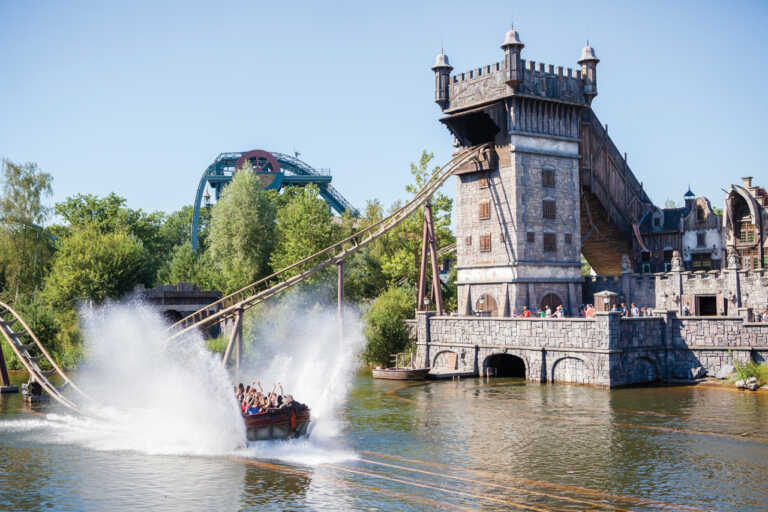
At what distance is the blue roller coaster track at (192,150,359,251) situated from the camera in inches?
3410

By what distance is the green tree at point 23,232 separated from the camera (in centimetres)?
6047

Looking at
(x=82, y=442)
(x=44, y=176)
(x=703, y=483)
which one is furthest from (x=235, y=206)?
(x=703, y=483)

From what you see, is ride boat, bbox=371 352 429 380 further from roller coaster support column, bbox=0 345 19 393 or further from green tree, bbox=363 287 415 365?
roller coaster support column, bbox=0 345 19 393

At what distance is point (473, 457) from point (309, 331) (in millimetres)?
30327

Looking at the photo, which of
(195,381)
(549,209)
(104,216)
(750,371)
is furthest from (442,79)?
(104,216)

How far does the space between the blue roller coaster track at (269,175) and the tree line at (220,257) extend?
54.4ft

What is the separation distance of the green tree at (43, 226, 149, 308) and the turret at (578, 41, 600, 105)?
117 ft

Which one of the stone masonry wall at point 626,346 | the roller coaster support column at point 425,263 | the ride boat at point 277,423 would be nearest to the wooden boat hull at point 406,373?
the stone masonry wall at point 626,346

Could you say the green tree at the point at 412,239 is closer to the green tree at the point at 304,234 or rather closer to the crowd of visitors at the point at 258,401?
the green tree at the point at 304,234

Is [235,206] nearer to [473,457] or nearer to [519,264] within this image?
[519,264]

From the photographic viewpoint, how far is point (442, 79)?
51594 mm

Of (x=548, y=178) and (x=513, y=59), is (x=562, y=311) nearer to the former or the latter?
(x=548, y=178)

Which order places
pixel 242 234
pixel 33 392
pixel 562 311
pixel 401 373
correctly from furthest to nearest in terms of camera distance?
pixel 242 234
pixel 562 311
pixel 401 373
pixel 33 392

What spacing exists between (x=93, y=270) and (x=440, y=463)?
41.7m
